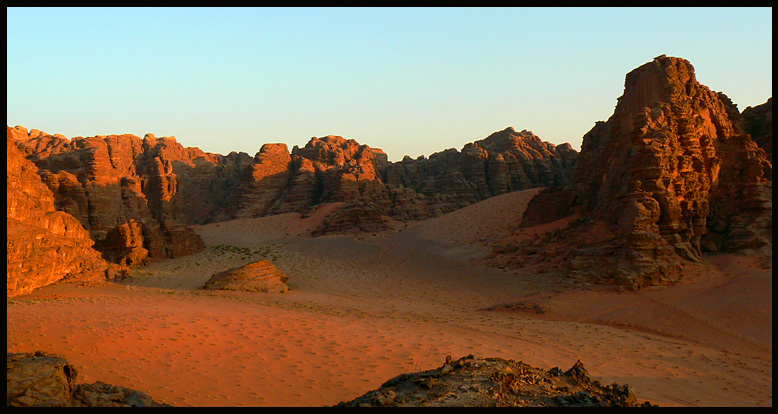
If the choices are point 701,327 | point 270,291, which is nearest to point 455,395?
point 701,327

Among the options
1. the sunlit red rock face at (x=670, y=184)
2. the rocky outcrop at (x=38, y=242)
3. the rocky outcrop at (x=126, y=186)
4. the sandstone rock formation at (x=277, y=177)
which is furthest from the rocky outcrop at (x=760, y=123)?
the rocky outcrop at (x=126, y=186)

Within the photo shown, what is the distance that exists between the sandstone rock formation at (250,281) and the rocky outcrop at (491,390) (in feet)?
50.1

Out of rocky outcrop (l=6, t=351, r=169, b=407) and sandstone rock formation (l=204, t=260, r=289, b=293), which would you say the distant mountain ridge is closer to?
sandstone rock formation (l=204, t=260, r=289, b=293)

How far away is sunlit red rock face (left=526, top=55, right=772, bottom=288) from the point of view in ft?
61.1

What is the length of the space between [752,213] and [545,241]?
788cm

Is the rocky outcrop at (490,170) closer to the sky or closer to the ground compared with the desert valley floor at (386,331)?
closer to the sky

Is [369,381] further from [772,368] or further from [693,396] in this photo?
[772,368]

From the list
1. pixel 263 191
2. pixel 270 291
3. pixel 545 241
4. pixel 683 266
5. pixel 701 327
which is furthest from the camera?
pixel 263 191

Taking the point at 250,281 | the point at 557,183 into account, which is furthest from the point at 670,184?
the point at 557,183

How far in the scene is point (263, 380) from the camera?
8133mm

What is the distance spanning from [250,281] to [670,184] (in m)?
16.6

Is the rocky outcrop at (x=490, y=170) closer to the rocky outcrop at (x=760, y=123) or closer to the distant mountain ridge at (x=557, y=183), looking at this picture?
the distant mountain ridge at (x=557, y=183)

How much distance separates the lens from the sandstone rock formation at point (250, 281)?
19828 millimetres

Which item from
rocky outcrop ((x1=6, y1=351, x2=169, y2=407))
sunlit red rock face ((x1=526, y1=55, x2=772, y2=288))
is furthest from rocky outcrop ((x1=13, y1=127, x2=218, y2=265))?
rocky outcrop ((x1=6, y1=351, x2=169, y2=407))
